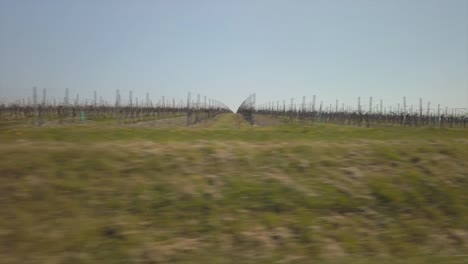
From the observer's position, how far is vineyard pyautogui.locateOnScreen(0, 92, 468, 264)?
23.6 feet

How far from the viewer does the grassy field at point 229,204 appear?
720 cm

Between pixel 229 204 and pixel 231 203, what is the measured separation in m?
0.07

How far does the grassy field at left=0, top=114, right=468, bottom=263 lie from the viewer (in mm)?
7203

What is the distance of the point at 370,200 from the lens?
1012 cm

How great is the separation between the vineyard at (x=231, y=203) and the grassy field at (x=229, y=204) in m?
0.03

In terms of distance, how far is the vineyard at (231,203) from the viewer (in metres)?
7.20

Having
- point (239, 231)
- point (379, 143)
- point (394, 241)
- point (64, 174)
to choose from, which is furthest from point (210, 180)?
point (379, 143)

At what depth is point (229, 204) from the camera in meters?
9.10

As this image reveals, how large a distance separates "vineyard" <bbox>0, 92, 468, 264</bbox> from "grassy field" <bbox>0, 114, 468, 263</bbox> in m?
0.03

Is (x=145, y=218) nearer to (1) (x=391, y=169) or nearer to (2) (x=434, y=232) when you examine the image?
(2) (x=434, y=232)

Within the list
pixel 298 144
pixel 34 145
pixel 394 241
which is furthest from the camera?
pixel 298 144

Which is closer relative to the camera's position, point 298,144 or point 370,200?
point 370,200

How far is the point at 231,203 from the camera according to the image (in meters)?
9.16

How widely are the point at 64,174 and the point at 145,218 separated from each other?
2.50 metres
